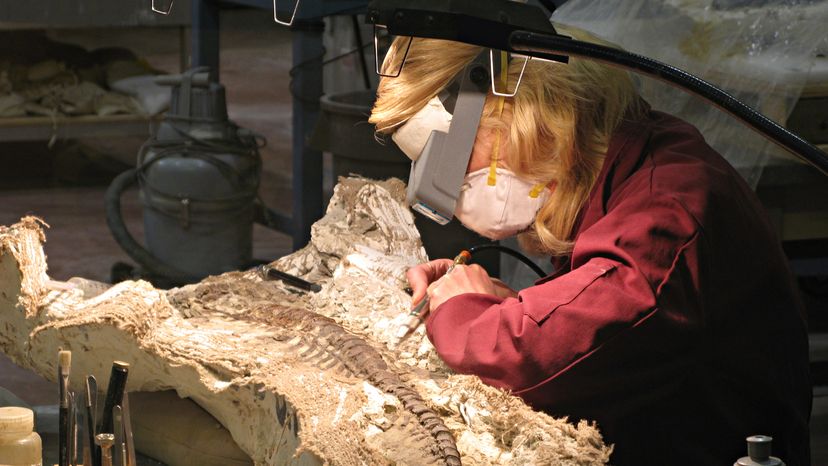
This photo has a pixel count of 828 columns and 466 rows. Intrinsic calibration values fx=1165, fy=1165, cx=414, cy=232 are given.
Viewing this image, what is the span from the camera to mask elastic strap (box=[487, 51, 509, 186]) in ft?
4.22

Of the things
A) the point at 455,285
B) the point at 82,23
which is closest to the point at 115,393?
the point at 455,285

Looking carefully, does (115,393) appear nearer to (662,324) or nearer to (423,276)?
(423,276)

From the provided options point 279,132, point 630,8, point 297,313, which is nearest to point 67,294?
point 297,313

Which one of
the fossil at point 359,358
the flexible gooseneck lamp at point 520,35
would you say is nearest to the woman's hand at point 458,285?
the fossil at point 359,358

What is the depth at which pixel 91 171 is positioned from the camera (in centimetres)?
338

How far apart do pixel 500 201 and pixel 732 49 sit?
102 cm

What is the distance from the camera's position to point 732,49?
2.19 meters

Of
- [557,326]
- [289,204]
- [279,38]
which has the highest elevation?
[279,38]

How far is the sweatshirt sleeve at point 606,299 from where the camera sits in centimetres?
118

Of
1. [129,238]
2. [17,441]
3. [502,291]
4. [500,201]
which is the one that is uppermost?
[500,201]

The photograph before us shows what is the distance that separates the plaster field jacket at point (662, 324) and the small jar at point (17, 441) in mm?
474

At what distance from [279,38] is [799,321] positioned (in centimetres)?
199

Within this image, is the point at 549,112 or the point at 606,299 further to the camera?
the point at 549,112

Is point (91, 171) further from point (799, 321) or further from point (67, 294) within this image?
point (799, 321)
